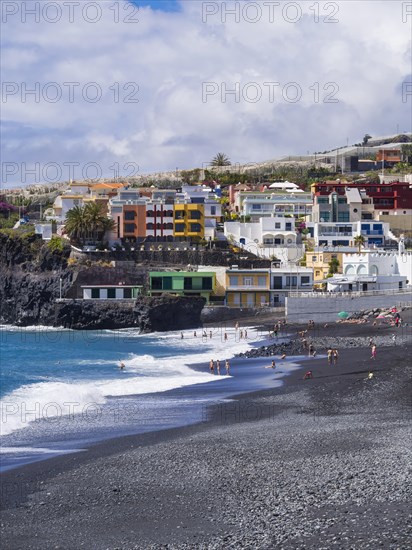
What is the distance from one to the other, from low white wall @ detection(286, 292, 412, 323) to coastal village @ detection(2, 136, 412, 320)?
118 millimetres

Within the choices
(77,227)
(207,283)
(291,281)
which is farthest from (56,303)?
(291,281)

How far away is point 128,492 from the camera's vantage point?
22641 mm

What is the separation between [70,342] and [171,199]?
3011 cm

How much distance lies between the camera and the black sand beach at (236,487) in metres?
19.0

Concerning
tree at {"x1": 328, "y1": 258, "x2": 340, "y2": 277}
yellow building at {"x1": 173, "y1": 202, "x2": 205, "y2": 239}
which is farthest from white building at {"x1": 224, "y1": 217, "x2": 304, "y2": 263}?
tree at {"x1": 328, "y1": 258, "x2": 340, "y2": 277}

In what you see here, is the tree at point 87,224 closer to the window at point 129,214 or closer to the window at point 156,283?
the window at point 129,214

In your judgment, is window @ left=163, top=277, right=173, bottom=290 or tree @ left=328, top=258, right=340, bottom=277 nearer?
window @ left=163, top=277, right=173, bottom=290

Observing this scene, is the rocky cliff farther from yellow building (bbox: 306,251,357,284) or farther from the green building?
yellow building (bbox: 306,251,357,284)

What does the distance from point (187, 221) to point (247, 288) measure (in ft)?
54.3

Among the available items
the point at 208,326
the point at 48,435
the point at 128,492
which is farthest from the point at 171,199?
the point at 128,492

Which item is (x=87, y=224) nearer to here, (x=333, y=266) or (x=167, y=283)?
(x=167, y=283)

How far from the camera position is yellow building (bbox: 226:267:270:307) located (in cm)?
7538

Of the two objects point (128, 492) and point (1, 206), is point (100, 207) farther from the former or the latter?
point (128, 492)

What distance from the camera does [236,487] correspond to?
22516mm
